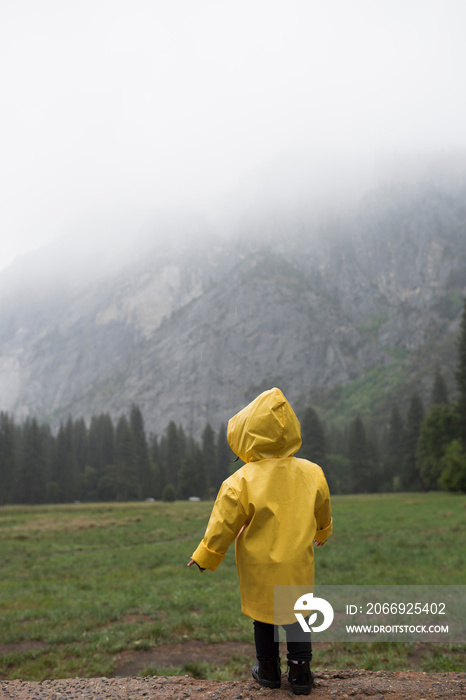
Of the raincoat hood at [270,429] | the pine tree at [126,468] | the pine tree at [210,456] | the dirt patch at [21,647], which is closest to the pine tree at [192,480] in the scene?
the pine tree at [126,468]

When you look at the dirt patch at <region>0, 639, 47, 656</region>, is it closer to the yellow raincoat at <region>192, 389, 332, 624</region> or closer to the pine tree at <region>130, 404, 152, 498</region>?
the yellow raincoat at <region>192, 389, 332, 624</region>

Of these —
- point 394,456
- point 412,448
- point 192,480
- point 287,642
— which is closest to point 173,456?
point 192,480

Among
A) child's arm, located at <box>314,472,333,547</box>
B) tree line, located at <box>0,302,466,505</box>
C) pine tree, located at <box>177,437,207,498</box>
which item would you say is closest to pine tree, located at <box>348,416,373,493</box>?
tree line, located at <box>0,302,466,505</box>

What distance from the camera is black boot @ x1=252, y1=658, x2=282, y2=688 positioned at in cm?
482

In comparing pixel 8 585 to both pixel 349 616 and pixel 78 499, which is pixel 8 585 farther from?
pixel 78 499

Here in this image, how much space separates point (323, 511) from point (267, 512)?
855 mm

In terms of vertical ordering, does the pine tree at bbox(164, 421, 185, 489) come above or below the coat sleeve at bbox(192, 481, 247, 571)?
below

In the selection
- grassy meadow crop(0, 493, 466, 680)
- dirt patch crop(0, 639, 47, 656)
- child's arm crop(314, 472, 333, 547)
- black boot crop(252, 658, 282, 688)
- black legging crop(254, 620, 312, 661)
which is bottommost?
grassy meadow crop(0, 493, 466, 680)

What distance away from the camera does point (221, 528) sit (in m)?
4.86

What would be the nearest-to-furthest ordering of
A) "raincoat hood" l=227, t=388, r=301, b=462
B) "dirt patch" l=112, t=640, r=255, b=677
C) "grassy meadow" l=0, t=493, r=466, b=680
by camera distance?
"raincoat hood" l=227, t=388, r=301, b=462 < "dirt patch" l=112, t=640, r=255, b=677 < "grassy meadow" l=0, t=493, r=466, b=680

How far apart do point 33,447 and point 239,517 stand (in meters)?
87.1

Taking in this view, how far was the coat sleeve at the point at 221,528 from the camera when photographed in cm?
486

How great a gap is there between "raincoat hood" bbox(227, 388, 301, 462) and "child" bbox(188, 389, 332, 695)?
11 mm

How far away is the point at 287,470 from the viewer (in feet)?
16.7
